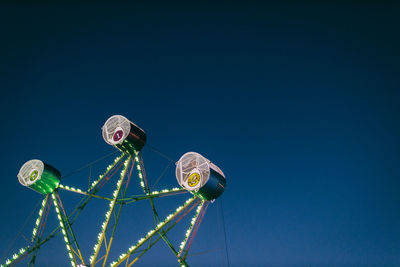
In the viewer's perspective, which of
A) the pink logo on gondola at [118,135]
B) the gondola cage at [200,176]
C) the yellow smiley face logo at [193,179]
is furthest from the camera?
the pink logo on gondola at [118,135]

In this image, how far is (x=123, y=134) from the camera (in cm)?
2045

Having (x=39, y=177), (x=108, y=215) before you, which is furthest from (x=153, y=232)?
(x=39, y=177)

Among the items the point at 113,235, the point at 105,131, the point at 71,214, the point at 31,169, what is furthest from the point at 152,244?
the point at 31,169

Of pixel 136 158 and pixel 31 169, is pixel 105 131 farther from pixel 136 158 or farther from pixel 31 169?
pixel 31 169

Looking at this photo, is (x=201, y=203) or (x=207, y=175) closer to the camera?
(x=207, y=175)

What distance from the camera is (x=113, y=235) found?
62.5 feet

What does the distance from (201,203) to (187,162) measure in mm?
2525

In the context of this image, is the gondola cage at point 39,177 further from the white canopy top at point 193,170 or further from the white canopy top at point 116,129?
the white canopy top at point 193,170

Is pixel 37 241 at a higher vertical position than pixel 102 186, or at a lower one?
lower

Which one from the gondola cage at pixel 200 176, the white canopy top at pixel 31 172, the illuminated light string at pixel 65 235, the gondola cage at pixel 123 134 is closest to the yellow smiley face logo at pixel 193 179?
the gondola cage at pixel 200 176

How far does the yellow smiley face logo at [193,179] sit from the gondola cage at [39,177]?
10.2 meters

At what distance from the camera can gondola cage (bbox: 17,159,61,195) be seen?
66.9 feet

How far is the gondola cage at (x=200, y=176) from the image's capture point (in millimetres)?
16750

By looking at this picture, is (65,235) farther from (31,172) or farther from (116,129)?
(116,129)
